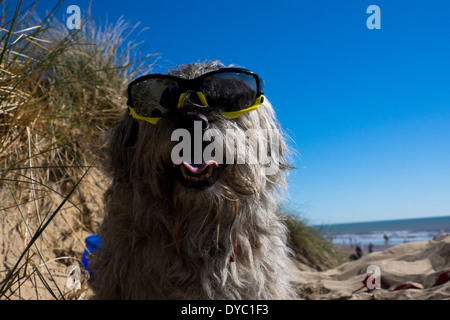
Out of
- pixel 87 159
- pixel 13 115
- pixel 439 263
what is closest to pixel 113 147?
pixel 13 115

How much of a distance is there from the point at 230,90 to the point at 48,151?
229cm

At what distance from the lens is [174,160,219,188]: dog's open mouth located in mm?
2232

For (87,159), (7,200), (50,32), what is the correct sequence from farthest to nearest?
(50,32) → (87,159) → (7,200)

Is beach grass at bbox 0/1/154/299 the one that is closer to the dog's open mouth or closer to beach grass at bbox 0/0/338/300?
beach grass at bbox 0/0/338/300

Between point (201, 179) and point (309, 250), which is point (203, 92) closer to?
point (201, 179)

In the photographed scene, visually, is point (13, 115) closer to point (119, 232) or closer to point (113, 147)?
point (113, 147)

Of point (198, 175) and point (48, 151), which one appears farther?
point (48, 151)

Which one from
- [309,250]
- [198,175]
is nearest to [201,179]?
[198,175]

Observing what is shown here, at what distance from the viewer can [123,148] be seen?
2.71m

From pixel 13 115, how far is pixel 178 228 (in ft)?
7.99

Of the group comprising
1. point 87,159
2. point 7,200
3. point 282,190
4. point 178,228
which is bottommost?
point 178,228

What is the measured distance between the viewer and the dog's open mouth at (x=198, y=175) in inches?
→ 87.9
